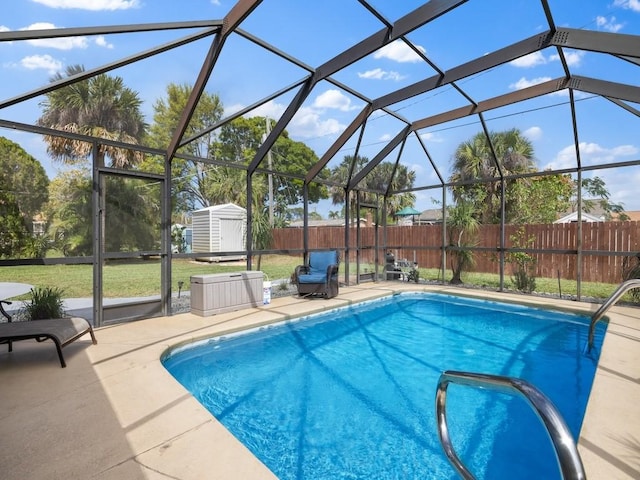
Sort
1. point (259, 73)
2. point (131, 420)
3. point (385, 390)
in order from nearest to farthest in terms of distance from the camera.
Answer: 1. point (131, 420)
2. point (385, 390)
3. point (259, 73)

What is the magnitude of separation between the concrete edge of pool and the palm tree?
2.76 m

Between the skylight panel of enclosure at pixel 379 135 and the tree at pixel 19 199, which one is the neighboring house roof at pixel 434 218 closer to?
the skylight panel of enclosure at pixel 379 135

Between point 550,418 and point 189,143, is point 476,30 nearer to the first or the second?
point 189,143

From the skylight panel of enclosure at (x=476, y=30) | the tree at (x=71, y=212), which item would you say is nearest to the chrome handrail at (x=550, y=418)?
the skylight panel of enclosure at (x=476, y=30)

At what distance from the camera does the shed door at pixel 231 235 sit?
6.79m

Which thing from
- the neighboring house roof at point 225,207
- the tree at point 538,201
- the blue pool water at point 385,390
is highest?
the tree at point 538,201

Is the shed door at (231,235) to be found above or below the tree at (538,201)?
below

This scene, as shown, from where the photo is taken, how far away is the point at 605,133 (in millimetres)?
7699

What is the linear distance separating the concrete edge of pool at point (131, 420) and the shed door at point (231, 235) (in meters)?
2.47

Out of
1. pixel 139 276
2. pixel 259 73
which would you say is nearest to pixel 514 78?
pixel 259 73

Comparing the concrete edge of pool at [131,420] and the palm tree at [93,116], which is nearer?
the concrete edge of pool at [131,420]

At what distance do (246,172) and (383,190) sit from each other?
4.67 meters

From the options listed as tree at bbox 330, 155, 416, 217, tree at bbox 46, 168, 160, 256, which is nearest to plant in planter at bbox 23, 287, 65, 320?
tree at bbox 46, 168, 160, 256

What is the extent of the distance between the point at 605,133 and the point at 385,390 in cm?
806
